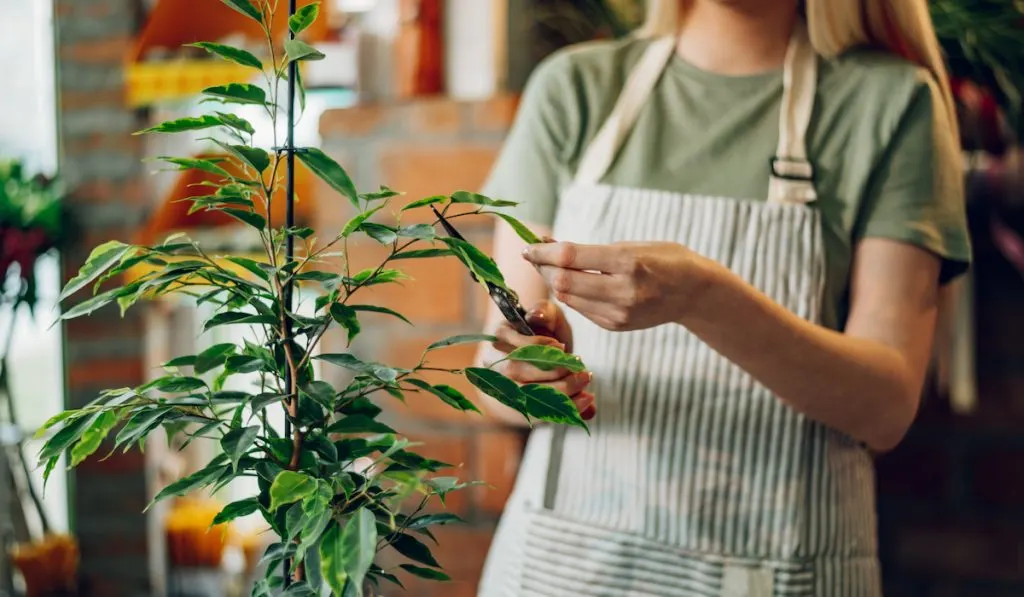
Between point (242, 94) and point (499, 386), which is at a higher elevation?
point (242, 94)

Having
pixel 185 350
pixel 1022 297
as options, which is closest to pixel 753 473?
pixel 1022 297

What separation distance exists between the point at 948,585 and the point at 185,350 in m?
1.69

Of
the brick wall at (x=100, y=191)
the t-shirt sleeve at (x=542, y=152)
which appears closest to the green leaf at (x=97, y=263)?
the t-shirt sleeve at (x=542, y=152)

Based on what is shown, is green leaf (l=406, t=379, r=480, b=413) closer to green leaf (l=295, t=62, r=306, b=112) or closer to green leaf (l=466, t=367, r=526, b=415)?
green leaf (l=466, t=367, r=526, b=415)

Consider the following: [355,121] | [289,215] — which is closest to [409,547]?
[289,215]

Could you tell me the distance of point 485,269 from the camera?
2.03ft

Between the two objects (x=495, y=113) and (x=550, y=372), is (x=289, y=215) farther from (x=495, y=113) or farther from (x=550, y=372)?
(x=495, y=113)

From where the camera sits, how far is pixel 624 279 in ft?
2.74

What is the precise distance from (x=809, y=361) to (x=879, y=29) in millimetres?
442

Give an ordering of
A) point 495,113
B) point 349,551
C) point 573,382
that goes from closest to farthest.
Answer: point 349,551 → point 573,382 → point 495,113

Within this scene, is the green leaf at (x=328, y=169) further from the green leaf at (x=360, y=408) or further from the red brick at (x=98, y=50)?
the red brick at (x=98, y=50)

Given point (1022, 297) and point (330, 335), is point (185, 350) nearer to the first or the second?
point (330, 335)

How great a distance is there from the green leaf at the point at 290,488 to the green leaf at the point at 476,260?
0.51ft

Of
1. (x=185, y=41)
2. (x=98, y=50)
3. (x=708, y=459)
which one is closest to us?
(x=708, y=459)
